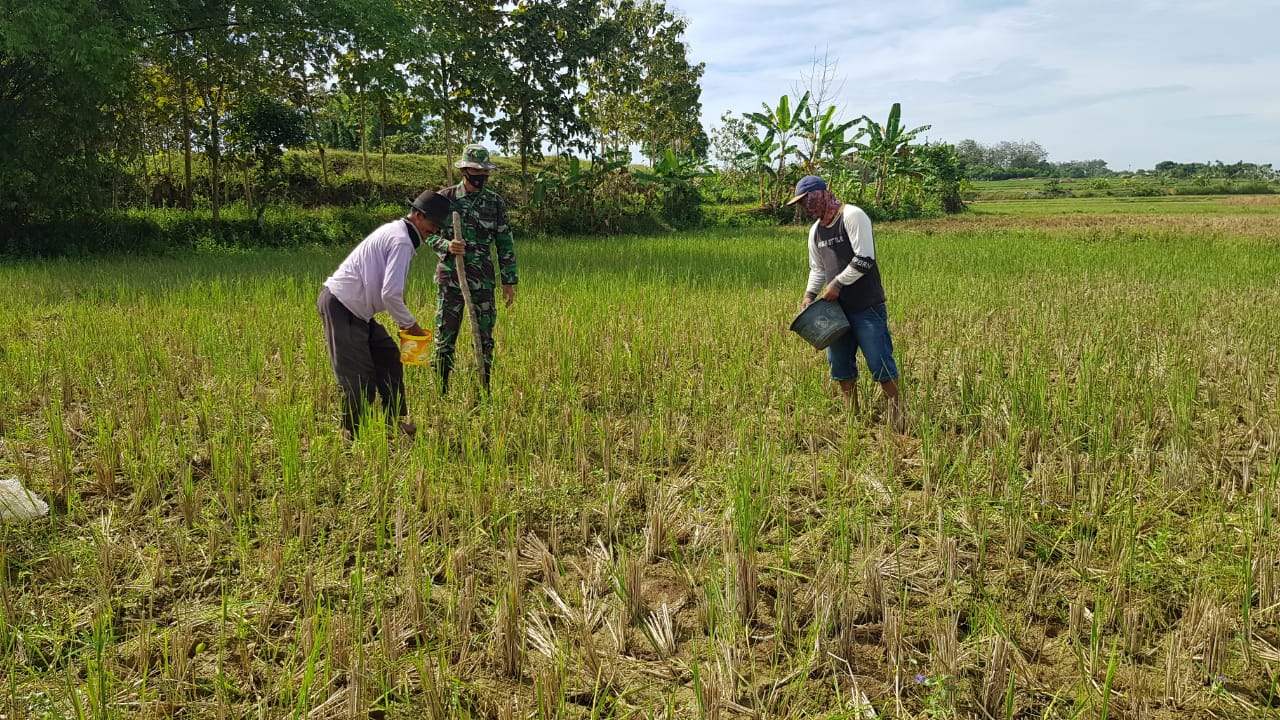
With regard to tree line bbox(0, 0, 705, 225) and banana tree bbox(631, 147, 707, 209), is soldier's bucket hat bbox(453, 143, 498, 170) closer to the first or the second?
tree line bbox(0, 0, 705, 225)

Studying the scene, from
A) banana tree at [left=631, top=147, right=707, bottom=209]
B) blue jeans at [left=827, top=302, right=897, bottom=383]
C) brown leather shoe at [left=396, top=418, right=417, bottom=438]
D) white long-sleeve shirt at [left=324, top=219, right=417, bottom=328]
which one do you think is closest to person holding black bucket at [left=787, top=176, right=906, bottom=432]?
blue jeans at [left=827, top=302, right=897, bottom=383]

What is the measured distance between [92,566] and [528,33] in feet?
52.3

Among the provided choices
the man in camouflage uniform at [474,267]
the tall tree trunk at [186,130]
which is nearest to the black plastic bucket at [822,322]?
the man in camouflage uniform at [474,267]

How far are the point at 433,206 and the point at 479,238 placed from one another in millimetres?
1128

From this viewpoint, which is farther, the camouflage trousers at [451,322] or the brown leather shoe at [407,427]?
the camouflage trousers at [451,322]

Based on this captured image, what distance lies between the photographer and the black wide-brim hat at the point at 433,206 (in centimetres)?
350

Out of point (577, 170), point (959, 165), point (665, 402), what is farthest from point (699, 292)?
point (959, 165)

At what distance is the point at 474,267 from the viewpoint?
4.61 meters

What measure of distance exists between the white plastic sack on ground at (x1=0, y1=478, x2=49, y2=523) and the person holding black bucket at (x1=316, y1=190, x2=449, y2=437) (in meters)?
1.24

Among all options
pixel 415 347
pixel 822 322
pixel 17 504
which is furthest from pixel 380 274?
pixel 822 322

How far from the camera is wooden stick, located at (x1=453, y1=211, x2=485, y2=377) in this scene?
4098mm

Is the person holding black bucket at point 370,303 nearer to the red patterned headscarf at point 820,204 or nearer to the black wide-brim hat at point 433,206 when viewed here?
the black wide-brim hat at point 433,206

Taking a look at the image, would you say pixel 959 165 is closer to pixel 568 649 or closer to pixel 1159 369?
pixel 1159 369

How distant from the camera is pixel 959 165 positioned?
3064cm
